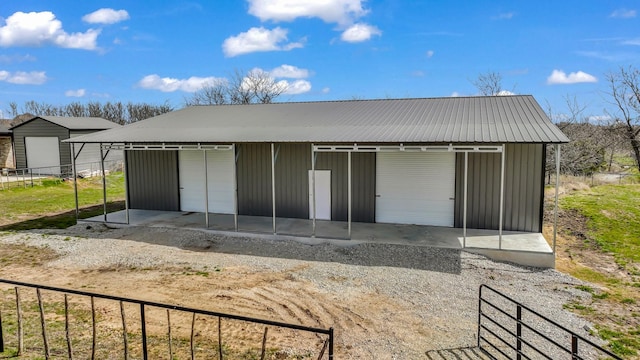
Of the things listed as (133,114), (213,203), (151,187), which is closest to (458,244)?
(213,203)

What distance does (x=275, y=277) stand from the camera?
8078 mm

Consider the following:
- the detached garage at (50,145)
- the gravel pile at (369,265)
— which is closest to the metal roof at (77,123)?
the detached garage at (50,145)

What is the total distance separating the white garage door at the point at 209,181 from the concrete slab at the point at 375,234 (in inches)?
20.2

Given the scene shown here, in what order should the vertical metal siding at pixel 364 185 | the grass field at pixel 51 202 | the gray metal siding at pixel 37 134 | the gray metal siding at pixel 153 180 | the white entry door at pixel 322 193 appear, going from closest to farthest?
the vertical metal siding at pixel 364 185 < the white entry door at pixel 322 193 < the grass field at pixel 51 202 < the gray metal siding at pixel 153 180 < the gray metal siding at pixel 37 134

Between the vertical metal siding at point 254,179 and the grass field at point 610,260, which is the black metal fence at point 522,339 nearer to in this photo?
the grass field at point 610,260

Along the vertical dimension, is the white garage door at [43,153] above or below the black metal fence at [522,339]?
above

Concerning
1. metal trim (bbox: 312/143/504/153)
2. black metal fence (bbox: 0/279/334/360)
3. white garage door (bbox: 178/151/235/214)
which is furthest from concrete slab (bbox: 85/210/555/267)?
black metal fence (bbox: 0/279/334/360)

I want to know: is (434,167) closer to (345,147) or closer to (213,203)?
(345,147)

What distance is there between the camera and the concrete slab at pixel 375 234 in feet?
29.8

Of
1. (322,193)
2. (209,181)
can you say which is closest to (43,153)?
(209,181)

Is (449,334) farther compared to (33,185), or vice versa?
(33,185)

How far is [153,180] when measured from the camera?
557 inches

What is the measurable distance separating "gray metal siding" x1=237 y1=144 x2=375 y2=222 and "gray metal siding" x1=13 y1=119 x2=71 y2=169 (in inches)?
606

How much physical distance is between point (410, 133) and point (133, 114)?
41212 millimetres
